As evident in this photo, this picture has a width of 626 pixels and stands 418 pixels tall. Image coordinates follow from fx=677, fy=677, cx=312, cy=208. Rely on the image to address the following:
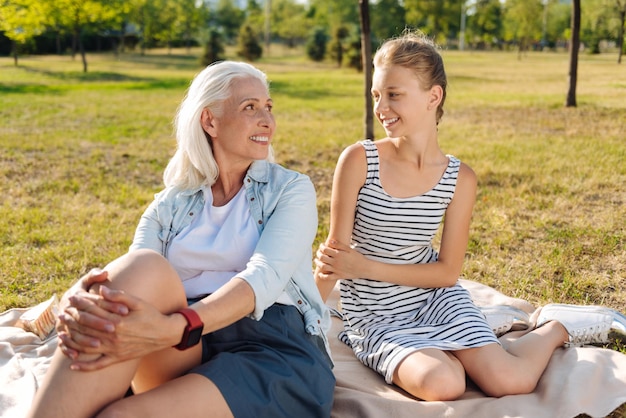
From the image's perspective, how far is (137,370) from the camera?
88.5 inches

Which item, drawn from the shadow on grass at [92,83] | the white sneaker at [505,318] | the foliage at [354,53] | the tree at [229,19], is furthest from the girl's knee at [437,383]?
the tree at [229,19]

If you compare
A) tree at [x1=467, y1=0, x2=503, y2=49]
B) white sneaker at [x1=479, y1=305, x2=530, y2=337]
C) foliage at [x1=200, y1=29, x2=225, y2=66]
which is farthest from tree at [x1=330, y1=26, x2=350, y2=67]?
tree at [x1=467, y1=0, x2=503, y2=49]

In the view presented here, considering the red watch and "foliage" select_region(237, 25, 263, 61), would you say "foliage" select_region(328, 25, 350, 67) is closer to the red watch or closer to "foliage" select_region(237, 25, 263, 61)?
"foliage" select_region(237, 25, 263, 61)

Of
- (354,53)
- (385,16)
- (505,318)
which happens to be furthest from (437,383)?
(385,16)

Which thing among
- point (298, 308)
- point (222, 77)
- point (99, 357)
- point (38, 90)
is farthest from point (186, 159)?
point (38, 90)

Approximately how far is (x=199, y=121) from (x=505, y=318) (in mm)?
1845

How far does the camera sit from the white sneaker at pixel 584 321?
10.6 ft

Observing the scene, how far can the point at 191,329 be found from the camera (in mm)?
2092

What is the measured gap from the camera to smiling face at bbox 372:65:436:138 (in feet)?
10.0

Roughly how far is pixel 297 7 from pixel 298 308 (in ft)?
208

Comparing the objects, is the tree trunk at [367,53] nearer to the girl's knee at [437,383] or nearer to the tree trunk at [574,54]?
the tree trunk at [574,54]

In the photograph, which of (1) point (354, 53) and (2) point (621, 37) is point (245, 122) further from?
(1) point (354, 53)

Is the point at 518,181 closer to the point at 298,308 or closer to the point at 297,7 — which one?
the point at 298,308

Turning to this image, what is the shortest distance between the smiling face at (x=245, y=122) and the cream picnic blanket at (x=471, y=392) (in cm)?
109
